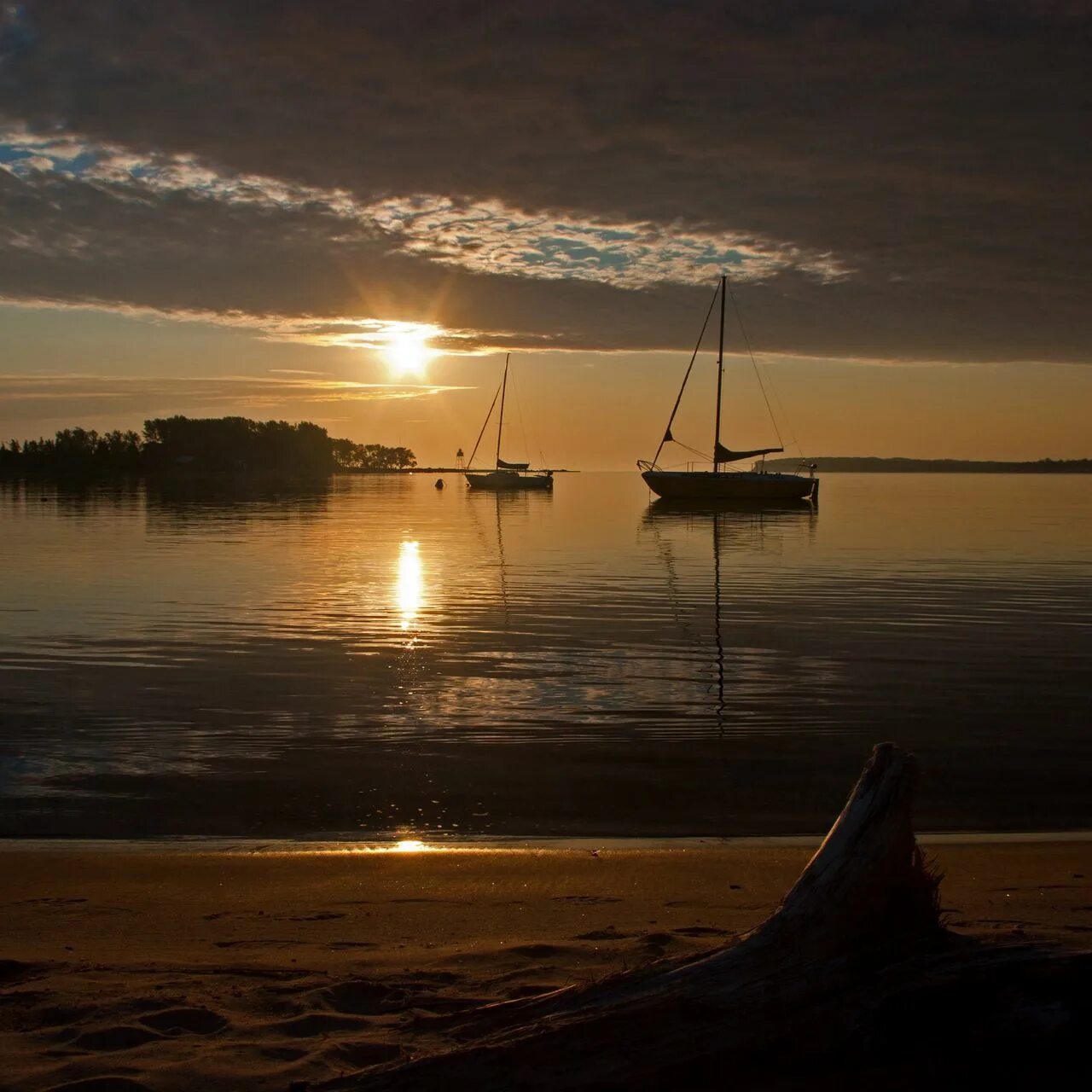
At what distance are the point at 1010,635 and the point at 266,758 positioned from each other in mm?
13857

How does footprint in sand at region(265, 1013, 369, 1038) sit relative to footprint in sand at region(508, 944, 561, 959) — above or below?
above

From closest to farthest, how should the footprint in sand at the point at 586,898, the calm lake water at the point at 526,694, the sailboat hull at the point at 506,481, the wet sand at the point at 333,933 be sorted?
the wet sand at the point at 333,933 < the footprint in sand at the point at 586,898 < the calm lake water at the point at 526,694 < the sailboat hull at the point at 506,481

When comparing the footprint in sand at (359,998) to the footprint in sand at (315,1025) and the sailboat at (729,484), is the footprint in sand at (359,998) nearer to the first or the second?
the footprint in sand at (315,1025)

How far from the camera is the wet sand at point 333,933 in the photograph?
14.7ft

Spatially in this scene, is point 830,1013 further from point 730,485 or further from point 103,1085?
point 730,485

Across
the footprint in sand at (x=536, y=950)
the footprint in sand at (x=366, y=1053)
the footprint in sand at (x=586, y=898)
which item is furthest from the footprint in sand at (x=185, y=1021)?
the footprint in sand at (x=586, y=898)

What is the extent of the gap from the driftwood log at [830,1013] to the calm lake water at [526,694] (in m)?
4.63

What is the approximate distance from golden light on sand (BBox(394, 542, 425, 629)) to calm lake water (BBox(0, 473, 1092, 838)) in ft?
0.62

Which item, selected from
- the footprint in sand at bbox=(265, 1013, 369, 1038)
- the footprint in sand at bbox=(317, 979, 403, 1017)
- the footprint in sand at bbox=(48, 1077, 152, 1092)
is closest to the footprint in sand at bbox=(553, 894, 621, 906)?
the footprint in sand at bbox=(317, 979, 403, 1017)

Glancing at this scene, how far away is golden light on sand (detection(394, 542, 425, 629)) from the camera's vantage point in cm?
2217

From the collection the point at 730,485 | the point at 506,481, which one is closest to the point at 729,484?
the point at 730,485

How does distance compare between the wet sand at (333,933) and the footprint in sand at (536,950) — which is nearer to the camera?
the wet sand at (333,933)

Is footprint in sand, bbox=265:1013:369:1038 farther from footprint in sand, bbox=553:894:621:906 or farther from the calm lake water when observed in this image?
the calm lake water

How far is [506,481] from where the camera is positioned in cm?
12800
